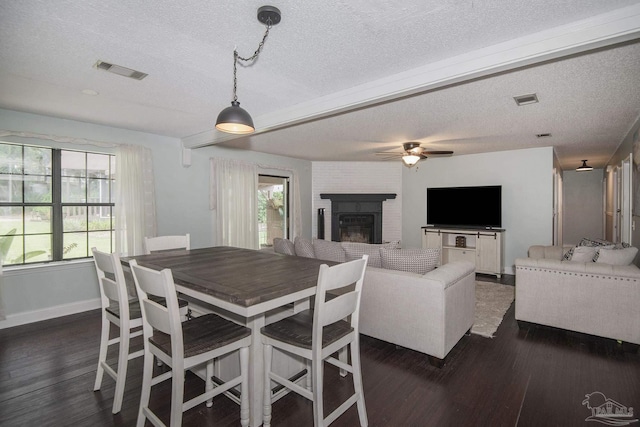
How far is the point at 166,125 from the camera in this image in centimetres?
402

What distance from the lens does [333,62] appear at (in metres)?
2.27

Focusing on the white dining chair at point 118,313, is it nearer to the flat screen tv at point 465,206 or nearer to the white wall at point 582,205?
the flat screen tv at point 465,206

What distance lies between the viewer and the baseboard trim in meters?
3.41

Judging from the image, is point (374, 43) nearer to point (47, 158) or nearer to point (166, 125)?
point (166, 125)

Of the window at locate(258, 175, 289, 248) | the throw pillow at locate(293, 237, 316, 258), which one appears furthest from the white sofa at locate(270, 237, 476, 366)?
the window at locate(258, 175, 289, 248)

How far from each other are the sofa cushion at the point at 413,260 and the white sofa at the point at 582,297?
1153mm

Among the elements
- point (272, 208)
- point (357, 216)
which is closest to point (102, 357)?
point (272, 208)

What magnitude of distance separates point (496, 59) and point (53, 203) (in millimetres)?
4677

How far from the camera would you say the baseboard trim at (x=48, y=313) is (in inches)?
134

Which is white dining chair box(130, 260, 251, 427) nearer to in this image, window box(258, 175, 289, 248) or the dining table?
the dining table

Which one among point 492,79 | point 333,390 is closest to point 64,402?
point 333,390

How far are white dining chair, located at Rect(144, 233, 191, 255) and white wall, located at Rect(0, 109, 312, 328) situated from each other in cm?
157

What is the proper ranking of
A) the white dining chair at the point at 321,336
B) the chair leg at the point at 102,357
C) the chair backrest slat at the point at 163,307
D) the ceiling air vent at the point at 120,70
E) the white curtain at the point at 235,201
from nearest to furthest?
the chair backrest slat at the point at 163,307
the white dining chair at the point at 321,336
the chair leg at the point at 102,357
the ceiling air vent at the point at 120,70
the white curtain at the point at 235,201

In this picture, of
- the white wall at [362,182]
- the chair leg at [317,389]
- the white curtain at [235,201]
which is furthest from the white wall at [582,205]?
the chair leg at [317,389]
